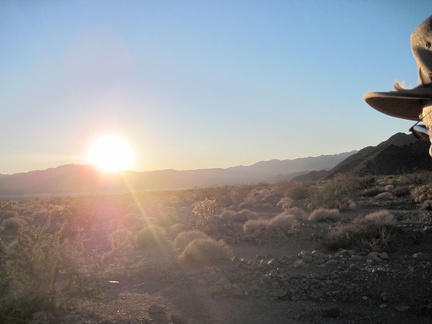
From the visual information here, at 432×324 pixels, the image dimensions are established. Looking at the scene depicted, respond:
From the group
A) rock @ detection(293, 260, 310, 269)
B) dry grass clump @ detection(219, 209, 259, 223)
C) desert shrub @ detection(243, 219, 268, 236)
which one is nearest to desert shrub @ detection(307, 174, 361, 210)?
dry grass clump @ detection(219, 209, 259, 223)

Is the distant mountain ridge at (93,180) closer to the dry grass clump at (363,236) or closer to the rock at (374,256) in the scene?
the dry grass clump at (363,236)

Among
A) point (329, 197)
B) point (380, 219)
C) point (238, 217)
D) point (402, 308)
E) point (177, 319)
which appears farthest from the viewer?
point (329, 197)

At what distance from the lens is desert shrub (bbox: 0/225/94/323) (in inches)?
242

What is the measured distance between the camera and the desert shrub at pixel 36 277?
6.15 metres

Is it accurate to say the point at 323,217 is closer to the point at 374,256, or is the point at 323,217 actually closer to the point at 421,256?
the point at 374,256

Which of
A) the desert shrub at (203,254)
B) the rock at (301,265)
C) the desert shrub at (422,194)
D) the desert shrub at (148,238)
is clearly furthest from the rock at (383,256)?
the desert shrub at (422,194)

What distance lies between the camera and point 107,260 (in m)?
11.2

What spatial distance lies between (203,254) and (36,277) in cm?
416

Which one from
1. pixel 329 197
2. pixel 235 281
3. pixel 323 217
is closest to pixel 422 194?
pixel 329 197

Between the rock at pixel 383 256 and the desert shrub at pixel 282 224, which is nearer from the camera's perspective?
the rock at pixel 383 256

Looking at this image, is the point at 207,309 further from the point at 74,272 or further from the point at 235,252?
the point at 235,252

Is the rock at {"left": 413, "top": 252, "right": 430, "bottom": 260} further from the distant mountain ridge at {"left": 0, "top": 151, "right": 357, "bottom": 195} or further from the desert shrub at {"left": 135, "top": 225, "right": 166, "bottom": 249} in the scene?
Answer: the distant mountain ridge at {"left": 0, "top": 151, "right": 357, "bottom": 195}

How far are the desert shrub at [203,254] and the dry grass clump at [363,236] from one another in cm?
279

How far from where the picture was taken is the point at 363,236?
33.2ft
